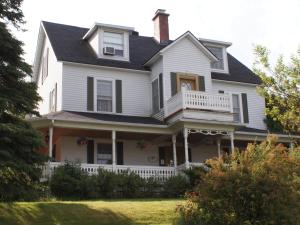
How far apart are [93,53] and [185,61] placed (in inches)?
191

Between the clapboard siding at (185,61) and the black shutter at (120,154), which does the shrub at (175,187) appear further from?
the clapboard siding at (185,61)

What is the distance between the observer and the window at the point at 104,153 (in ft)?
80.2

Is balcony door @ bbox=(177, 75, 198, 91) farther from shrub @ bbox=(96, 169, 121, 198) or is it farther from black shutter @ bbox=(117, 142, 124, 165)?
shrub @ bbox=(96, 169, 121, 198)

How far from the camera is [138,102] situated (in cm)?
2623

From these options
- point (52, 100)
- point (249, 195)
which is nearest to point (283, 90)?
point (249, 195)

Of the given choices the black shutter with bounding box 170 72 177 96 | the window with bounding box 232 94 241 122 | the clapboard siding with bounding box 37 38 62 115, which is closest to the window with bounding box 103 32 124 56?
the clapboard siding with bounding box 37 38 62 115

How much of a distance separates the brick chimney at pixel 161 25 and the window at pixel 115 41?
4.64 meters

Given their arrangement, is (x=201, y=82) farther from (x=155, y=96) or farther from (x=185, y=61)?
(x=155, y=96)

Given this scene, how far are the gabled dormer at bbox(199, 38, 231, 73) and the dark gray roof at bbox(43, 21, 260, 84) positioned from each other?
1.58 ft

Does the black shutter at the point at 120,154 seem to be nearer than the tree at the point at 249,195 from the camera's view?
No

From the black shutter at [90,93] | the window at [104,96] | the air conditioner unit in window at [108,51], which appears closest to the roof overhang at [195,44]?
the air conditioner unit in window at [108,51]

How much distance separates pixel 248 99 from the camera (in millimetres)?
28797

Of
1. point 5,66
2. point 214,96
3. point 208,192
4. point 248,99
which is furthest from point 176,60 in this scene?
point 208,192

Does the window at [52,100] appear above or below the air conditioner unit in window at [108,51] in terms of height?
below
